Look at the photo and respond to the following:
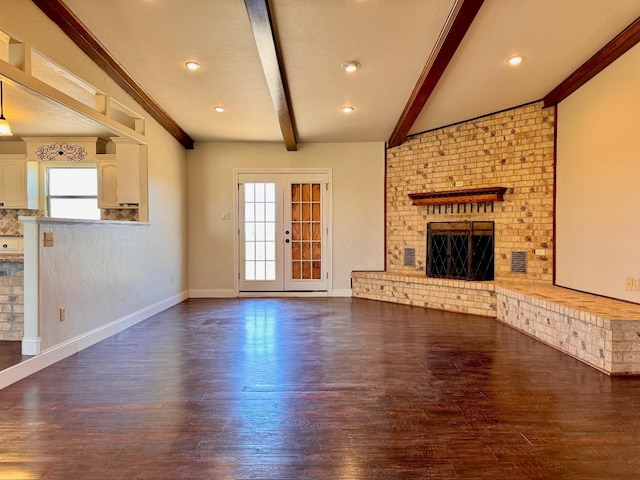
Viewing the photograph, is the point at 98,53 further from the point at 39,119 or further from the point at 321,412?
the point at 321,412

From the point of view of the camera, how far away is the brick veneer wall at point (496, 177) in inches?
181

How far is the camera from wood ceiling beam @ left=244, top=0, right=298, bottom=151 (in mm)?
2775

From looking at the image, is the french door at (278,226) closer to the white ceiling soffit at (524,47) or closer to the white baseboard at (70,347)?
the white baseboard at (70,347)

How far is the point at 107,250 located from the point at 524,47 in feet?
15.5

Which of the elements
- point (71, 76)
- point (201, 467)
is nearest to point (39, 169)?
point (71, 76)

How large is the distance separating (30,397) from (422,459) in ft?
8.31

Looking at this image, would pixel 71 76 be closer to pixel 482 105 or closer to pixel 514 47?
pixel 514 47

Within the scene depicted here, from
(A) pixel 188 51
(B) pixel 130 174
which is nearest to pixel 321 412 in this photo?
(A) pixel 188 51

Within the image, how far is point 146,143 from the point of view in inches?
183

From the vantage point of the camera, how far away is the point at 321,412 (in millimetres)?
2174

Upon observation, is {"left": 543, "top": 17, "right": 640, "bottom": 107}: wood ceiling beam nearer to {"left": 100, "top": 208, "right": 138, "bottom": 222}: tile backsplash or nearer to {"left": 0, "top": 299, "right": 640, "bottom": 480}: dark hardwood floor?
{"left": 0, "top": 299, "right": 640, "bottom": 480}: dark hardwood floor

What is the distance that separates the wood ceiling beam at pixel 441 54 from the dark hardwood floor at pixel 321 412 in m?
2.76

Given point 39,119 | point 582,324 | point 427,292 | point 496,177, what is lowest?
point 427,292

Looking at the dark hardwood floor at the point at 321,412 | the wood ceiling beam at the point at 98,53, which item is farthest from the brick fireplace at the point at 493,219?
the wood ceiling beam at the point at 98,53
